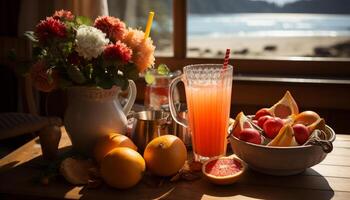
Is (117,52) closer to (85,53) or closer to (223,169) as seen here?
(85,53)

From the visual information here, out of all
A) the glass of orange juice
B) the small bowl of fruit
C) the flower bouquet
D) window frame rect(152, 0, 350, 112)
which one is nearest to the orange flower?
the flower bouquet

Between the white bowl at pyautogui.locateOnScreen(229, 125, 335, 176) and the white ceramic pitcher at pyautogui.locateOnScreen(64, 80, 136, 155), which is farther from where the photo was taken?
the white ceramic pitcher at pyautogui.locateOnScreen(64, 80, 136, 155)

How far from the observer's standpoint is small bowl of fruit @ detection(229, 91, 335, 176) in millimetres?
990

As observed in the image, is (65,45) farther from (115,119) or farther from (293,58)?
(293,58)

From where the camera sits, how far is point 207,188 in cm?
100

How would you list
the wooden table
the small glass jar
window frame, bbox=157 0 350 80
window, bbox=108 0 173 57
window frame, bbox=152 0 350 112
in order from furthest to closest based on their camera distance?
1. window, bbox=108 0 173 57
2. window frame, bbox=157 0 350 80
3. window frame, bbox=152 0 350 112
4. the small glass jar
5. the wooden table

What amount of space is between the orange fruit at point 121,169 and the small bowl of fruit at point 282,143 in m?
0.27

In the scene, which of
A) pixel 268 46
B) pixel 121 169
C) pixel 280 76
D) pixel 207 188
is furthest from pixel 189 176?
pixel 268 46

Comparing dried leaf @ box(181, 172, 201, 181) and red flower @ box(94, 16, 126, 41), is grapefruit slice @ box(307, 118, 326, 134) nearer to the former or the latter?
dried leaf @ box(181, 172, 201, 181)

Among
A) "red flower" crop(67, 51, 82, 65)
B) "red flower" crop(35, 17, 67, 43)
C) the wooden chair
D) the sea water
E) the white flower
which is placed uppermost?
the sea water

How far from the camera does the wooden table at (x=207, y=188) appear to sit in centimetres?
96

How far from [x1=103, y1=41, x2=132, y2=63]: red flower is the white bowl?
1.19 feet

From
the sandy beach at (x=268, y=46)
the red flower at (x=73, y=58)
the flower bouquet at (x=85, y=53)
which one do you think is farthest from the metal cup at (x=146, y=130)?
the sandy beach at (x=268, y=46)

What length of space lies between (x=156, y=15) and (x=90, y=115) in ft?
5.10
